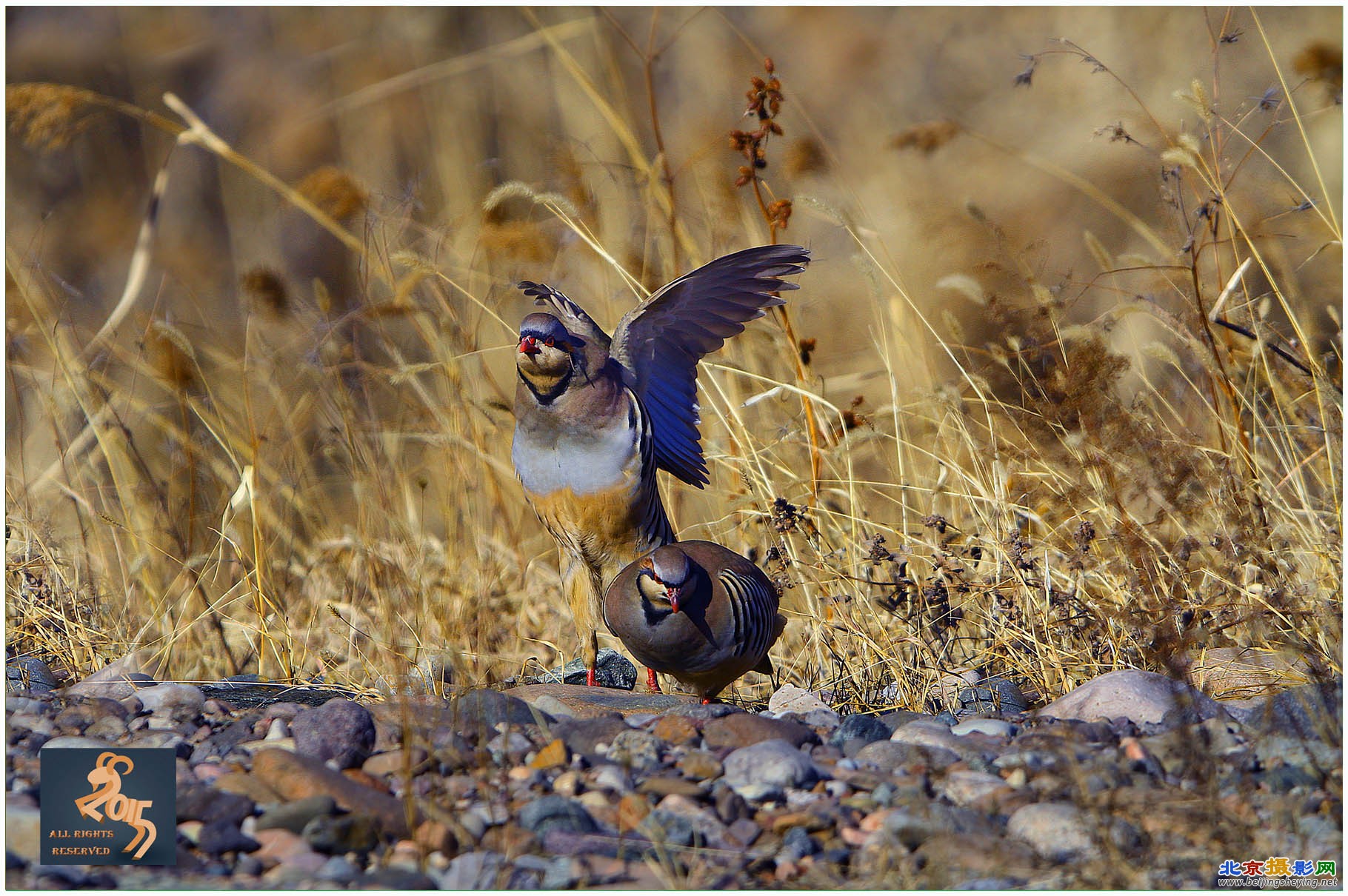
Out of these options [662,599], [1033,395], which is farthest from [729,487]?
[662,599]

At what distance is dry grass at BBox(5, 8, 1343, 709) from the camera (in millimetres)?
4055

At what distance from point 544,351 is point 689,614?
911 millimetres

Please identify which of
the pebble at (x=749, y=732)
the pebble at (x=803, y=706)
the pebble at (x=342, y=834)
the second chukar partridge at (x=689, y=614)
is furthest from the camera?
the second chukar partridge at (x=689, y=614)

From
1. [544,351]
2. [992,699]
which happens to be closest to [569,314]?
[544,351]

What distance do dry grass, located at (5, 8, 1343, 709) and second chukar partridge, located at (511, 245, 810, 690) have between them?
0.25 meters

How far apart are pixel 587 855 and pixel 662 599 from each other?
1213mm

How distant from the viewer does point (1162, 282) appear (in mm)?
4977

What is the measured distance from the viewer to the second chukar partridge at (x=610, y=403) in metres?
4.02

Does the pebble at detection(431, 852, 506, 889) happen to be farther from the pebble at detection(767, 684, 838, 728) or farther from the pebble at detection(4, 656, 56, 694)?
the pebble at detection(4, 656, 56, 694)

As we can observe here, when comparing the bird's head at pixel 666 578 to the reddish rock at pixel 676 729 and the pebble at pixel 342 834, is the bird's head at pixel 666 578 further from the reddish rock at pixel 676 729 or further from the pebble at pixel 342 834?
the pebble at pixel 342 834

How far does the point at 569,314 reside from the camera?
4.22 meters
